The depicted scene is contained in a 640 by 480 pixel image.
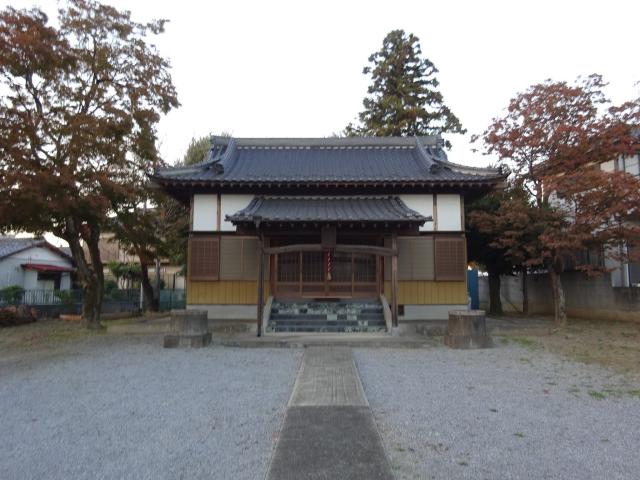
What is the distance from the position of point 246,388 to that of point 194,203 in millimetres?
8480

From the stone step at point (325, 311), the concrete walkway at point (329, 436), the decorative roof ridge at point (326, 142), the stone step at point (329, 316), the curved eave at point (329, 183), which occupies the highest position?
the decorative roof ridge at point (326, 142)

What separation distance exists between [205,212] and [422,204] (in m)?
6.73

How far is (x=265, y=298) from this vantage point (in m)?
13.6

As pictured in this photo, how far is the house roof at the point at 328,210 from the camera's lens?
1143cm

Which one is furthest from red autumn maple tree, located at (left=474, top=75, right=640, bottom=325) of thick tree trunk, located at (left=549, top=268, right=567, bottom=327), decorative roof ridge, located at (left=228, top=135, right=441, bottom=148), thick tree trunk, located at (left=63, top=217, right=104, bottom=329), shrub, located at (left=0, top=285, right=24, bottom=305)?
shrub, located at (left=0, top=285, right=24, bottom=305)

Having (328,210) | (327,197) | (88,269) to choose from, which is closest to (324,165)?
(327,197)

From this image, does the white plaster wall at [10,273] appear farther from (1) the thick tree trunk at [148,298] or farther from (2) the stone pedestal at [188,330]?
(2) the stone pedestal at [188,330]

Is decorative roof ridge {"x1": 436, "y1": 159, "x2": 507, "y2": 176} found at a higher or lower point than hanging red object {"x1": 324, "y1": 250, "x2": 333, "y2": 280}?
higher

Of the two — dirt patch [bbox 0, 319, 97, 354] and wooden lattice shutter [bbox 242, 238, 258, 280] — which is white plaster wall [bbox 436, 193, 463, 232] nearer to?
wooden lattice shutter [bbox 242, 238, 258, 280]

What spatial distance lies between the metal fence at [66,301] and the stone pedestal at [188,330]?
40.3ft

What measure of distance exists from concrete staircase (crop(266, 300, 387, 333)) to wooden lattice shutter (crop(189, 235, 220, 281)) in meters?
2.15

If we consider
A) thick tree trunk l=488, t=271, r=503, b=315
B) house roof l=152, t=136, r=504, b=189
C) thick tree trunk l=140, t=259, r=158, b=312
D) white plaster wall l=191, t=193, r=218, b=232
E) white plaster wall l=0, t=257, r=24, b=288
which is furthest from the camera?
white plaster wall l=0, t=257, r=24, b=288

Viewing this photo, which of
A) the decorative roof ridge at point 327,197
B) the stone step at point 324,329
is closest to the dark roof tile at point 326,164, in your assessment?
the decorative roof ridge at point 327,197

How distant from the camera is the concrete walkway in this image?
140 inches
